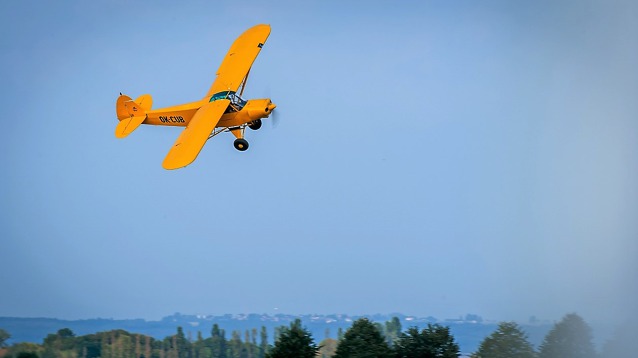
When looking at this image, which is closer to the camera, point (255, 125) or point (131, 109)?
point (255, 125)

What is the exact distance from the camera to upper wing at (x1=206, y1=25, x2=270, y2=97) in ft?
199

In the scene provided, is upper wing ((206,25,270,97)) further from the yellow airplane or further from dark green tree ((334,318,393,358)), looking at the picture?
dark green tree ((334,318,393,358))

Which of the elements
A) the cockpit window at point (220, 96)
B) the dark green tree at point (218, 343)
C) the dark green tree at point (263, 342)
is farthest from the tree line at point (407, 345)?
the dark green tree at point (263, 342)

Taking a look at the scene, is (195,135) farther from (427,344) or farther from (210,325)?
(210,325)

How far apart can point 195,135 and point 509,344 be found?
2027 cm

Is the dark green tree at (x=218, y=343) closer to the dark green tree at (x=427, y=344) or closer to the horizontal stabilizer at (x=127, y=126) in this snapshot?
the dark green tree at (x=427, y=344)

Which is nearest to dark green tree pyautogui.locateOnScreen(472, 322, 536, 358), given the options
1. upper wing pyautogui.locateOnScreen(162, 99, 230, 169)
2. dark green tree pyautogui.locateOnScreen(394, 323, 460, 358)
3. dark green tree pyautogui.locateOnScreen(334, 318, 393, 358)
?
dark green tree pyautogui.locateOnScreen(394, 323, 460, 358)

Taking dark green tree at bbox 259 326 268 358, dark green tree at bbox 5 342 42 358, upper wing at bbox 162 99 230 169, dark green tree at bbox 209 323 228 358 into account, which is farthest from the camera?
dark green tree at bbox 259 326 268 358

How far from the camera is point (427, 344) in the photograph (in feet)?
218

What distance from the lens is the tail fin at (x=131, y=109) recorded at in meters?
60.8

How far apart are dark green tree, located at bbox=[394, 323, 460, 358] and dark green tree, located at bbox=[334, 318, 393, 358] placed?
1.24 meters

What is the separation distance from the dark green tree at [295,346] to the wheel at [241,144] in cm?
→ 1096

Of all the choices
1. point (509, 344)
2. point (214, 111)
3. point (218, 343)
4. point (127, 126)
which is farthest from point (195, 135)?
point (218, 343)

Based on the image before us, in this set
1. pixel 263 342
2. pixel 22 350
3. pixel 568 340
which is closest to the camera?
→ pixel 568 340
